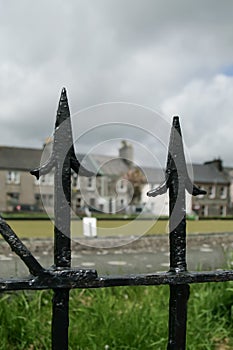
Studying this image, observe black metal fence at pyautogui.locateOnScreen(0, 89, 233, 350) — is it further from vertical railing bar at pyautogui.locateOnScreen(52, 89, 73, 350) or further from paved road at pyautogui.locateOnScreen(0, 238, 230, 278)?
paved road at pyautogui.locateOnScreen(0, 238, 230, 278)

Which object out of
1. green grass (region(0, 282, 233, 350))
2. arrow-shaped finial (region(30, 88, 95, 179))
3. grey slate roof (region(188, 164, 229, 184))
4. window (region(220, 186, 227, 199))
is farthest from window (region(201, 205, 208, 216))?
arrow-shaped finial (region(30, 88, 95, 179))

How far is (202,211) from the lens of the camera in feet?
178

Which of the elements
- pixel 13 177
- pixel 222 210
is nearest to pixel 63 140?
pixel 13 177

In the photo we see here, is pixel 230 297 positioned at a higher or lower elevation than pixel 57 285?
lower

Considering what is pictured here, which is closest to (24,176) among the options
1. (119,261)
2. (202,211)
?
(202,211)

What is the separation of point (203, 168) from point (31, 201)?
24.5 meters

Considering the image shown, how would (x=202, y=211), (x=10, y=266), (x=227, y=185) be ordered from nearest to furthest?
(x=10, y=266)
(x=202, y=211)
(x=227, y=185)

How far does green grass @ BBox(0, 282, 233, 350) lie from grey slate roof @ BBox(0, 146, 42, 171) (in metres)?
46.6

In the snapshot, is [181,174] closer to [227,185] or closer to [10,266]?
[10,266]

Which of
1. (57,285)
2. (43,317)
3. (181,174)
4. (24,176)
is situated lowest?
(43,317)

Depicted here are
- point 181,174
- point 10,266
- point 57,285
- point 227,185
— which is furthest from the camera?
point 227,185

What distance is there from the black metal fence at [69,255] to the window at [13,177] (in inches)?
1897

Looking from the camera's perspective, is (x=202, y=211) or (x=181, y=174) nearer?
(x=181, y=174)

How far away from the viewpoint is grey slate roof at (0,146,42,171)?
4916 cm
